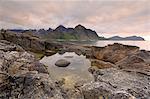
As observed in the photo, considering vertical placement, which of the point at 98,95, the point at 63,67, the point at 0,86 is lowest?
the point at 63,67

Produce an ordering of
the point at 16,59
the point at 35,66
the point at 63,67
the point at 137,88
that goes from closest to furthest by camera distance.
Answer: the point at 137,88
the point at 16,59
the point at 35,66
the point at 63,67

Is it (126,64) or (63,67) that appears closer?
(126,64)

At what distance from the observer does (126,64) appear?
124 ft

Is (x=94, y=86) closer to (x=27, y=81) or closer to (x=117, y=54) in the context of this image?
(x=27, y=81)

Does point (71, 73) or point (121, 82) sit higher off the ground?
point (121, 82)

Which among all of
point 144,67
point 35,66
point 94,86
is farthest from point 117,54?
point 94,86

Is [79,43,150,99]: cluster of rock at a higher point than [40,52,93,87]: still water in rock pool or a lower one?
higher

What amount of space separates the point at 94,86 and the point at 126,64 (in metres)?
23.3

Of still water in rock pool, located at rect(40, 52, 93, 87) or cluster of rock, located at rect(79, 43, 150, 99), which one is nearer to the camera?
cluster of rock, located at rect(79, 43, 150, 99)

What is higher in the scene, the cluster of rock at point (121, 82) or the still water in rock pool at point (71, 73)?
the cluster of rock at point (121, 82)

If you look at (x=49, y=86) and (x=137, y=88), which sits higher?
(x=49, y=86)

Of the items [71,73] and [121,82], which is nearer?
[121,82]

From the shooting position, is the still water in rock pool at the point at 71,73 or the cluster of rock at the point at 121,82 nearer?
the cluster of rock at the point at 121,82

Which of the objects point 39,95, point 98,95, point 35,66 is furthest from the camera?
point 35,66
